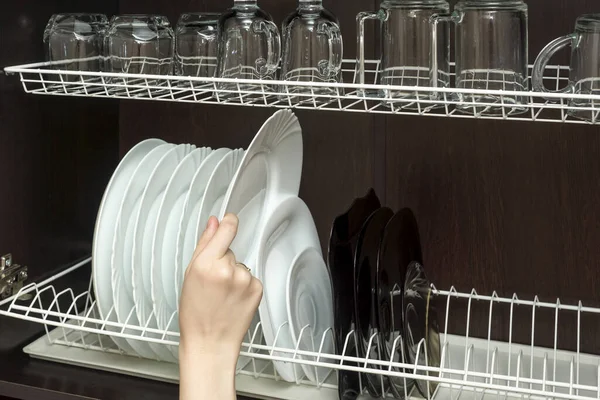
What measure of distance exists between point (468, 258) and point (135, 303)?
1.93ft

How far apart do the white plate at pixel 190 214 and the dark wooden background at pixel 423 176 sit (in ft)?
0.81

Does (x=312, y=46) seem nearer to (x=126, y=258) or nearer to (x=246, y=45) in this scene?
(x=246, y=45)

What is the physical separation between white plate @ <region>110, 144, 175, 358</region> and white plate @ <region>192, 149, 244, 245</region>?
12cm

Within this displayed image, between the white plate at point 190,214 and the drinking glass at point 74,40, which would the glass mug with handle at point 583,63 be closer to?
the white plate at point 190,214

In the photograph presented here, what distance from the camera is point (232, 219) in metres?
0.95

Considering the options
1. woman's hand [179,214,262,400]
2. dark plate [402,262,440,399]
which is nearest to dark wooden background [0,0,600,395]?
dark plate [402,262,440,399]

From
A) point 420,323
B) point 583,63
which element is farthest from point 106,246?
point 583,63

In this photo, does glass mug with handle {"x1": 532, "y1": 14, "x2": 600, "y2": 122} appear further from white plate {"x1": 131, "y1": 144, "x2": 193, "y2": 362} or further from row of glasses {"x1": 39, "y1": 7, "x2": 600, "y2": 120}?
white plate {"x1": 131, "y1": 144, "x2": 193, "y2": 362}

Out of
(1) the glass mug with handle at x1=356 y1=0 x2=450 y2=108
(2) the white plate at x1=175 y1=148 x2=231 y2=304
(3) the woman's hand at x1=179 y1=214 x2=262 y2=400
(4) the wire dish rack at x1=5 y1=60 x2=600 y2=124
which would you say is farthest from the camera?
(2) the white plate at x1=175 y1=148 x2=231 y2=304

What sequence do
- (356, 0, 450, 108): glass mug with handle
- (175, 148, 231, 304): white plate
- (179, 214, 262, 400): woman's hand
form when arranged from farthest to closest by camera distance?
(175, 148, 231, 304): white plate → (356, 0, 450, 108): glass mug with handle → (179, 214, 262, 400): woman's hand

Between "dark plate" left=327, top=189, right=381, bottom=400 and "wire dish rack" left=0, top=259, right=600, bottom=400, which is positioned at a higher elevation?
"dark plate" left=327, top=189, right=381, bottom=400

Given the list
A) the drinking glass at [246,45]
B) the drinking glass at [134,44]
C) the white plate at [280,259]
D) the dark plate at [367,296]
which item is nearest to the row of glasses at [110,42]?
the drinking glass at [134,44]

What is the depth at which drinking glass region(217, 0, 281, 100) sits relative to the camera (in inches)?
48.3

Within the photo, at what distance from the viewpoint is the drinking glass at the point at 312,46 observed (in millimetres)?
1216
